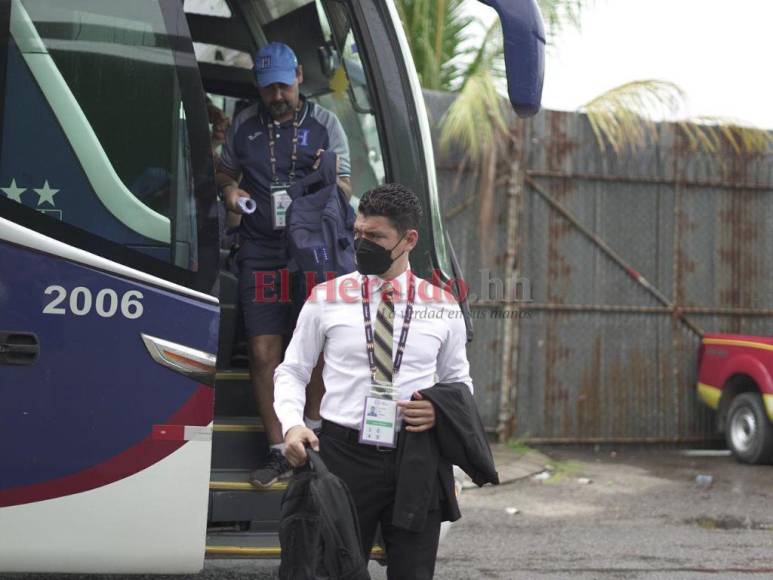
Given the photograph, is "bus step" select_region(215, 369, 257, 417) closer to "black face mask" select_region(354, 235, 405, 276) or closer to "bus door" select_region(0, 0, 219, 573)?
"bus door" select_region(0, 0, 219, 573)

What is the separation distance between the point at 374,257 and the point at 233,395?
2.26m

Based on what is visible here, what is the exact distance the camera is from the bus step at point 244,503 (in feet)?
15.3

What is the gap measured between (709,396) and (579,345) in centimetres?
132

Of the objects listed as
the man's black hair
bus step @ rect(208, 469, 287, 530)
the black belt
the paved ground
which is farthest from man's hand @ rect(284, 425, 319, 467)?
the paved ground

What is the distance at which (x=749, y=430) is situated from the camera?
32.5ft

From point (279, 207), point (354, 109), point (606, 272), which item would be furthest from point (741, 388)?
point (279, 207)

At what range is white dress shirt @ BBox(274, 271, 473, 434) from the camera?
3.57 metres

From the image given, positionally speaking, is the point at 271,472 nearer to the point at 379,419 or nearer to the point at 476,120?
the point at 379,419

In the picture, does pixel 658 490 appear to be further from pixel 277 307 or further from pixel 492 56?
pixel 492 56

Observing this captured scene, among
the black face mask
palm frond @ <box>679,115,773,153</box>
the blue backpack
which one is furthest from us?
palm frond @ <box>679,115,773,153</box>

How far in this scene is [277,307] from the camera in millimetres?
5379

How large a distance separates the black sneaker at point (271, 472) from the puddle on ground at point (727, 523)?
3.87 m

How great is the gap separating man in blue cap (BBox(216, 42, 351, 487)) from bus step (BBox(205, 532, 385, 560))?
803mm

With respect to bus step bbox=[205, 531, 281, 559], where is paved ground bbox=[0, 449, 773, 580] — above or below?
below
